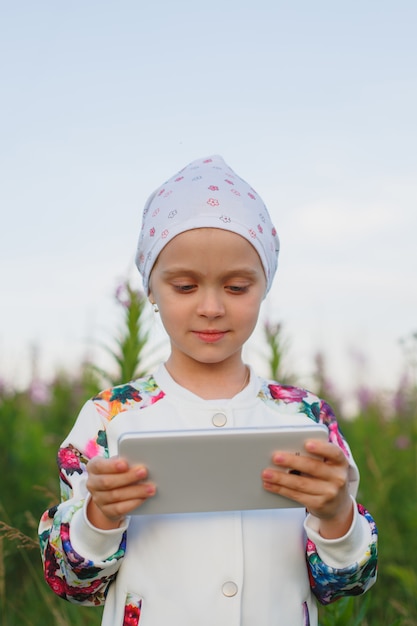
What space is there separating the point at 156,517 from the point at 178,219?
2.59 ft

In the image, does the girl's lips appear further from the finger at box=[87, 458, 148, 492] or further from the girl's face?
the finger at box=[87, 458, 148, 492]

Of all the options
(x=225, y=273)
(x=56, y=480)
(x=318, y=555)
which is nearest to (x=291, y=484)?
(x=318, y=555)

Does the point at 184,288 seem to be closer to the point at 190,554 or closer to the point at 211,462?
the point at 211,462

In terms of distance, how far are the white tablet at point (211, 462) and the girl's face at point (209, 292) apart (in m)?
0.37

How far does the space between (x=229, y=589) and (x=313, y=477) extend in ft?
1.18

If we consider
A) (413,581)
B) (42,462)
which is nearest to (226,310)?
(413,581)

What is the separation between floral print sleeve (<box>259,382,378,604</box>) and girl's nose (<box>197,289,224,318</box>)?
1.11 feet

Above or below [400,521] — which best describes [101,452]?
above

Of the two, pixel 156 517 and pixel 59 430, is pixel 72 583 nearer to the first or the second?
pixel 156 517

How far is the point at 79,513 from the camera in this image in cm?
188

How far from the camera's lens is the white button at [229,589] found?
187cm

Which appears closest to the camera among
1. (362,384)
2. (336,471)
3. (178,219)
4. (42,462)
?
(336,471)

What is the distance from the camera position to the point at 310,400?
88.0 inches

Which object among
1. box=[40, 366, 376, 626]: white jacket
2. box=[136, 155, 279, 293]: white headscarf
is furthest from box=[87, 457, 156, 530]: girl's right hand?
box=[136, 155, 279, 293]: white headscarf
